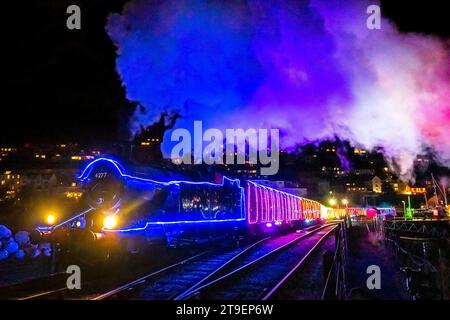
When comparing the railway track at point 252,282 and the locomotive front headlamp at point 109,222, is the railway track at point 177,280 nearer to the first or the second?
the railway track at point 252,282

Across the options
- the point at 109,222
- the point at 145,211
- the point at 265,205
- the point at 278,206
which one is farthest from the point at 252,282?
the point at 278,206

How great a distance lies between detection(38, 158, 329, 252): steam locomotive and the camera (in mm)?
9945

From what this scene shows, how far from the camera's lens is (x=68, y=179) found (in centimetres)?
7425

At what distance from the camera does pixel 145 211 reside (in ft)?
35.2

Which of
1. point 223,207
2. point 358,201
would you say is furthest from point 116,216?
point 358,201

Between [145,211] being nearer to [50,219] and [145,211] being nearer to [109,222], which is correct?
[109,222]

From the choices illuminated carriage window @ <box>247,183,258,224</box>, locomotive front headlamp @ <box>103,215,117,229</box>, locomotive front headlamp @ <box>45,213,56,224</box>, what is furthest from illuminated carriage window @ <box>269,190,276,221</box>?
locomotive front headlamp @ <box>45,213,56,224</box>

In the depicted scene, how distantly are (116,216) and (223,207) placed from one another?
235 inches

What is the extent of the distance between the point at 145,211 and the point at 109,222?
125 cm

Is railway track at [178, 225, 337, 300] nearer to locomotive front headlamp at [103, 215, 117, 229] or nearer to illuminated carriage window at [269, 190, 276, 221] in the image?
locomotive front headlamp at [103, 215, 117, 229]

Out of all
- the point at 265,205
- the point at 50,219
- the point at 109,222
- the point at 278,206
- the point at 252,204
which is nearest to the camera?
the point at 109,222

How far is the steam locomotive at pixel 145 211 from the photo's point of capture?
995cm

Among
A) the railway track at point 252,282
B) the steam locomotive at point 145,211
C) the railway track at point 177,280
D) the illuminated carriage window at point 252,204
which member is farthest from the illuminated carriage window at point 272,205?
the railway track at point 177,280
